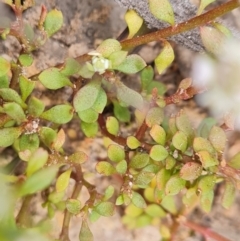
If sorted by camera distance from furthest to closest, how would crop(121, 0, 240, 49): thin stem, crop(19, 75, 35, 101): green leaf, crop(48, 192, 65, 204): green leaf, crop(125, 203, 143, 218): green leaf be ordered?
crop(125, 203, 143, 218): green leaf → crop(48, 192, 65, 204): green leaf → crop(19, 75, 35, 101): green leaf → crop(121, 0, 240, 49): thin stem

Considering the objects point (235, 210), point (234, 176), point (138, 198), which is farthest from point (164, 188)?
point (235, 210)

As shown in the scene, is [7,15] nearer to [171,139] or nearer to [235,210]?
[171,139]

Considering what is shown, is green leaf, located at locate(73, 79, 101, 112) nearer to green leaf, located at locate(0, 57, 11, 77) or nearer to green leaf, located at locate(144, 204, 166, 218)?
green leaf, located at locate(0, 57, 11, 77)

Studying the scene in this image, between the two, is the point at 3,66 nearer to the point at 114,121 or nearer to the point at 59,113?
the point at 59,113

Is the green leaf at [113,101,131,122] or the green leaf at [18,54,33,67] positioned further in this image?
the green leaf at [113,101,131,122]

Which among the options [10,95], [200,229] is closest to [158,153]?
[10,95]

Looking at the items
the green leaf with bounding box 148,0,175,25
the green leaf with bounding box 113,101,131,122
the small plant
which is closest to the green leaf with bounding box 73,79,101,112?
the small plant

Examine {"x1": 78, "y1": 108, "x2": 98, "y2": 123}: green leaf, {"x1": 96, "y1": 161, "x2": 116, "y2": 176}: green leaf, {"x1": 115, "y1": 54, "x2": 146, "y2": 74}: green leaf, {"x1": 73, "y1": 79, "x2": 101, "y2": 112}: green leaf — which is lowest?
{"x1": 96, "y1": 161, "x2": 116, "y2": 176}: green leaf
